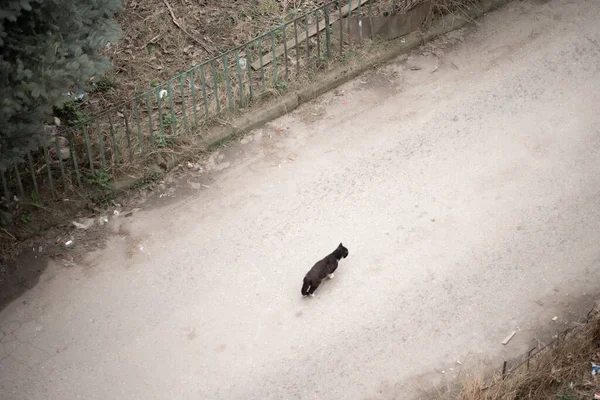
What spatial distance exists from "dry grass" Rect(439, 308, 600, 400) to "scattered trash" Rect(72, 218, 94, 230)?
448 centimetres

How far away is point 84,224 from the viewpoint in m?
9.45

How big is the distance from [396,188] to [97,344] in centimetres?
381

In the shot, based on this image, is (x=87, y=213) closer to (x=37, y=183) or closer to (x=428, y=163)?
(x=37, y=183)

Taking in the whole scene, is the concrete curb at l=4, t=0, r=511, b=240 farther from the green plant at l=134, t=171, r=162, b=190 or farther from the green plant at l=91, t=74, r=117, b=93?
the green plant at l=91, t=74, r=117, b=93

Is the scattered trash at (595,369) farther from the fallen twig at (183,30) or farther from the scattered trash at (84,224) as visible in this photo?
the fallen twig at (183,30)

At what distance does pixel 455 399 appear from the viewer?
24.9 ft

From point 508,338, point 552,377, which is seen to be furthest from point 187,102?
point 552,377

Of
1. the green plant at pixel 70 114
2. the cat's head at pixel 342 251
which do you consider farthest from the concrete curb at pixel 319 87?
the cat's head at pixel 342 251

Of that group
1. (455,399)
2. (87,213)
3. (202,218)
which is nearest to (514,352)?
(455,399)

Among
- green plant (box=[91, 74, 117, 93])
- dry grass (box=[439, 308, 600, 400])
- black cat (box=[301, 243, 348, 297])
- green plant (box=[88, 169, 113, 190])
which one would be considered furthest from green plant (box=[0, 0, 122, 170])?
dry grass (box=[439, 308, 600, 400])

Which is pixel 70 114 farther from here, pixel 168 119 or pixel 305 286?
pixel 305 286

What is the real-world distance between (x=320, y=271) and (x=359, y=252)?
0.71 metres

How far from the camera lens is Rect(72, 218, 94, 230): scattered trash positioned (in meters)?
9.41

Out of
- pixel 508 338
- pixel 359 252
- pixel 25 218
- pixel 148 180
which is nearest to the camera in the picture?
pixel 508 338
